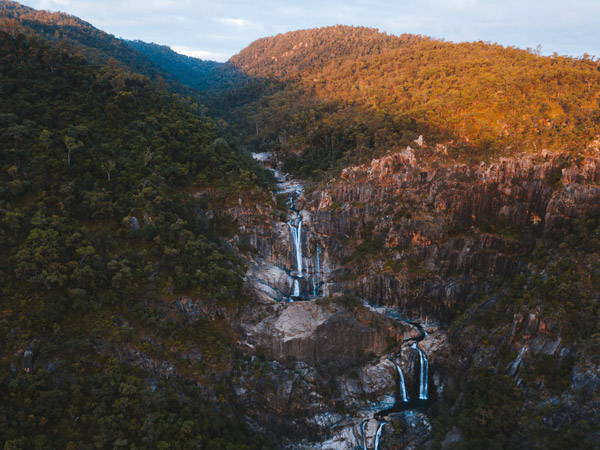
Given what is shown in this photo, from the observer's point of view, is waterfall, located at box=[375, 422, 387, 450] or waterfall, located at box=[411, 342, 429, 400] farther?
waterfall, located at box=[411, 342, 429, 400]

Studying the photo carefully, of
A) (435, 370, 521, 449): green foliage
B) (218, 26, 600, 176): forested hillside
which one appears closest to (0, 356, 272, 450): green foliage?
(435, 370, 521, 449): green foliage

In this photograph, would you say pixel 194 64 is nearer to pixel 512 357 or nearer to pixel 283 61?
pixel 283 61

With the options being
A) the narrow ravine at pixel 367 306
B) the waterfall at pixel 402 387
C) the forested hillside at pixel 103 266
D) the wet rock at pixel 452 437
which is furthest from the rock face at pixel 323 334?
the wet rock at pixel 452 437

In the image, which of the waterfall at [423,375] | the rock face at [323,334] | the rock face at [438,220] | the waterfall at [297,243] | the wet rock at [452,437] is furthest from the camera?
the waterfall at [297,243]

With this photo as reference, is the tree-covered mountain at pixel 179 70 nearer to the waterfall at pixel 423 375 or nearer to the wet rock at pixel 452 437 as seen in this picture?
the waterfall at pixel 423 375

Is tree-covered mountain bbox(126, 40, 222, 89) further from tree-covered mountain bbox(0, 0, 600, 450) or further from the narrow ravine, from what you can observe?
the narrow ravine

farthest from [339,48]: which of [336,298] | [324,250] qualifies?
[336,298]

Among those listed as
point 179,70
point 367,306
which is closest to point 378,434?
point 367,306

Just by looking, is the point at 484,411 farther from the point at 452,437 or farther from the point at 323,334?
the point at 323,334
